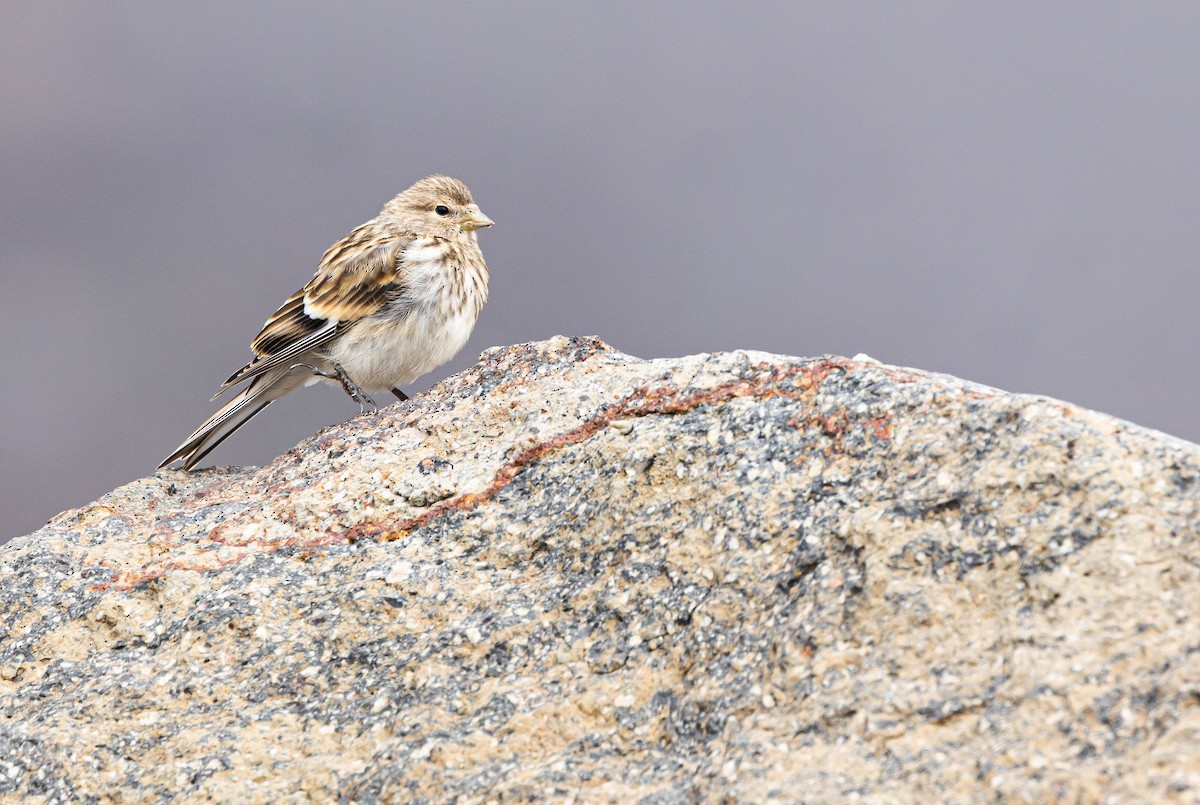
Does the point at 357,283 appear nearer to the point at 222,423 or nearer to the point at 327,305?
the point at 327,305

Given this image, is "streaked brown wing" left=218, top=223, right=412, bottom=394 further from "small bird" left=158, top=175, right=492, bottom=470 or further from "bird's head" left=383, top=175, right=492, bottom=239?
"bird's head" left=383, top=175, right=492, bottom=239

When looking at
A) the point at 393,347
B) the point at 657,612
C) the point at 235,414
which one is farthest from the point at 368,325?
the point at 657,612

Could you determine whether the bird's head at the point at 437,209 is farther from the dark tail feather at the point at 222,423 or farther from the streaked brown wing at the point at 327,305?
the dark tail feather at the point at 222,423

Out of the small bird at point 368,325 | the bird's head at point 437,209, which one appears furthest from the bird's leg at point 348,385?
the bird's head at point 437,209

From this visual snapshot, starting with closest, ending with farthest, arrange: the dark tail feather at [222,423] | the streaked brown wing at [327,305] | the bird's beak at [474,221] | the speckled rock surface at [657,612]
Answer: the speckled rock surface at [657,612] < the dark tail feather at [222,423] < the streaked brown wing at [327,305] < the bird's beak at [474,221]

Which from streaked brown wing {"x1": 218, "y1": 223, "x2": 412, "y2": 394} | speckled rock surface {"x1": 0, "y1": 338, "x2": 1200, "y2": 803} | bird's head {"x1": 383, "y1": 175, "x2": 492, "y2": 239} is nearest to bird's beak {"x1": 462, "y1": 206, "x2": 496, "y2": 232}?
bird's head {"x1": 383, "y1": 175, "x2": 492, "y2": 239}
